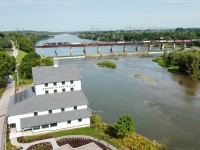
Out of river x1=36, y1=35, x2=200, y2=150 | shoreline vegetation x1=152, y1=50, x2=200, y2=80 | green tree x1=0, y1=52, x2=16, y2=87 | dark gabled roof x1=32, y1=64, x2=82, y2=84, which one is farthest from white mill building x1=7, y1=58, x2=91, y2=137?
shoreline vegetation x1=152, y1=50, x2=200, y2=80

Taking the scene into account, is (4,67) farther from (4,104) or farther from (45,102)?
(45,102)

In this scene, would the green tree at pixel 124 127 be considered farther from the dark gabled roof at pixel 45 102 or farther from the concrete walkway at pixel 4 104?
the concrete walkway at pixel 4 104

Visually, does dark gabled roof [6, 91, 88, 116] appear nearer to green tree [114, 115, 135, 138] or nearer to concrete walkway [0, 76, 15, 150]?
concrete walkway [0, 76, 15, 150]

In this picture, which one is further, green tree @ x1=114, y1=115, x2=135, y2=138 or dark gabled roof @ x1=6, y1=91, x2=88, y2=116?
dark gabled roof @ x1=6, y1=91, x2=88, y2=116

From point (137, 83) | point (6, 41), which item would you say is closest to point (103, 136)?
point (137, 83)

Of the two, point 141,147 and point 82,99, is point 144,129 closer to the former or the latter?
point 141,147

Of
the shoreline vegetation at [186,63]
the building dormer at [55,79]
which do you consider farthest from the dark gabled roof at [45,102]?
the shoreline vegetation at [186,63]

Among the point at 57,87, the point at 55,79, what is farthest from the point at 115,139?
the point at 55,79
